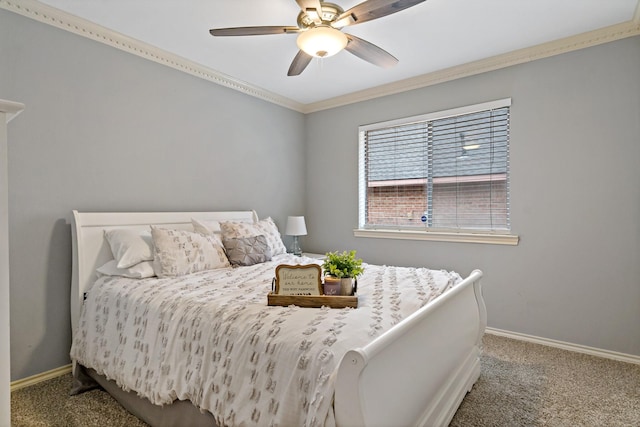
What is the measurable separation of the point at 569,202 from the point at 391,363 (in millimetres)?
2446

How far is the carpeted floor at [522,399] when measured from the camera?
1892mm

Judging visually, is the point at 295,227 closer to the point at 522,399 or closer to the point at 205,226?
the point at 205,226

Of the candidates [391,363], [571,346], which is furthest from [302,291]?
[571,346]

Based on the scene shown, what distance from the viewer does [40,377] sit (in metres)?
2.35

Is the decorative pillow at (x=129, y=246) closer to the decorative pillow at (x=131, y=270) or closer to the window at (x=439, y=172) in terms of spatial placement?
the decorative pillow at (x=131, y=270)

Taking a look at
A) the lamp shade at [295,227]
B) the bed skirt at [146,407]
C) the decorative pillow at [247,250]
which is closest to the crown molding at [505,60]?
the lamp shade at [295,227]

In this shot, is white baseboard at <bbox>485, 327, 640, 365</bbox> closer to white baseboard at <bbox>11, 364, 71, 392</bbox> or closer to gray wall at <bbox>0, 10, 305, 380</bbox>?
gray wall at <bbox>0, 10, 305, 380</bbox>

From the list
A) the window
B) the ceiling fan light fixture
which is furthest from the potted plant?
the window

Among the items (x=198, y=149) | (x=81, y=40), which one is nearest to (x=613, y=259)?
(x=198, y=149)

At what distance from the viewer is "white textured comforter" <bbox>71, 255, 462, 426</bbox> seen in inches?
48.0

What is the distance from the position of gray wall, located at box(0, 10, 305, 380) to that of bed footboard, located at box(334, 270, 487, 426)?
239cm

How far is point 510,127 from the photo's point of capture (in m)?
3.09

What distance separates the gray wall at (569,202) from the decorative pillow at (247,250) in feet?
5.90

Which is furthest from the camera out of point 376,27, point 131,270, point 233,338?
point 376,27
